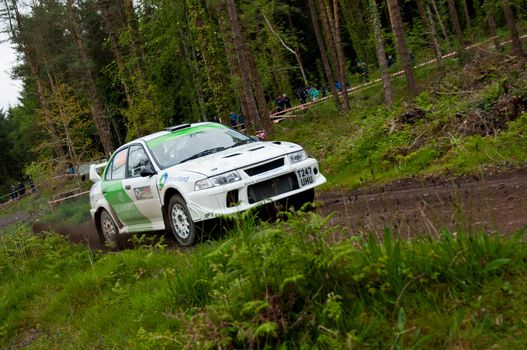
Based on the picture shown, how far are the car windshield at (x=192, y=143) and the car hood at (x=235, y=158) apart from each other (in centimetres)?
34

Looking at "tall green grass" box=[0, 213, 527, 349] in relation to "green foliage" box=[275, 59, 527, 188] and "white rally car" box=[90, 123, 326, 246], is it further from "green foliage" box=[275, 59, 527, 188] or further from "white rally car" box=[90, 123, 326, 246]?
"green foliage" box=[275, 59, 527, 188]

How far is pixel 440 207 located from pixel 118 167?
568 centimetres

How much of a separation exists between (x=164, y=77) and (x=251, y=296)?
3978cm

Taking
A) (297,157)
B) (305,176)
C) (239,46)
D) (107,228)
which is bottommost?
(107,228)

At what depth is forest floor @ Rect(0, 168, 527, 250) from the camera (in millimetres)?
4125

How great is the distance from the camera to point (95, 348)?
480cm

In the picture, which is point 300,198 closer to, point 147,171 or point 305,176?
point 305,176

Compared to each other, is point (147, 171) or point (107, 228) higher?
point (147, 171)

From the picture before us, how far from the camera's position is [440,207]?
5.76 m

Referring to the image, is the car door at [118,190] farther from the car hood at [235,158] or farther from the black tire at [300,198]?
the black tire at [300,198]

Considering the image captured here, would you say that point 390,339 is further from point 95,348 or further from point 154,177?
point 154,177

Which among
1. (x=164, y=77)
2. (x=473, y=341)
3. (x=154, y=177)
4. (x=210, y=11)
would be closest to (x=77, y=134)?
(x=164, y=77)

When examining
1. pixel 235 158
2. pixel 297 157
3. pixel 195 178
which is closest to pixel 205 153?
pixel 235 158

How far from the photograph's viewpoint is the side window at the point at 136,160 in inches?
331
